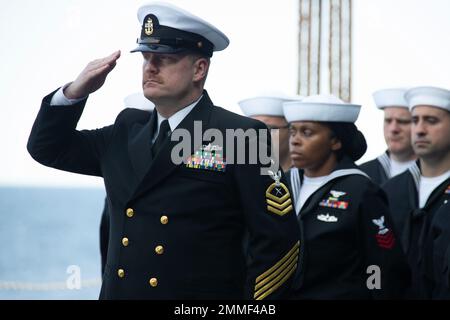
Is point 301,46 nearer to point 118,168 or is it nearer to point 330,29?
point 330,29

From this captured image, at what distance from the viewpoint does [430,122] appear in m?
6.66

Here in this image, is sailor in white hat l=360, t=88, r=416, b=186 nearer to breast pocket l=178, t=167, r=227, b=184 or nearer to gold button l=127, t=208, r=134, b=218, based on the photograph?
breast pocket l=178, t=167, r=227, b=184

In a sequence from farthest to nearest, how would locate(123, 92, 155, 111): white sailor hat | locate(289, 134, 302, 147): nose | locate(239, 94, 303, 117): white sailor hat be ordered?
1. locate(239, 94, 303, 117): white sailor hat
2. locate(123, 92, 155, 111): white sailor hat
3. locate(289, 134, 302, 147): nose

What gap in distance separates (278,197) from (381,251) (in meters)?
1.50

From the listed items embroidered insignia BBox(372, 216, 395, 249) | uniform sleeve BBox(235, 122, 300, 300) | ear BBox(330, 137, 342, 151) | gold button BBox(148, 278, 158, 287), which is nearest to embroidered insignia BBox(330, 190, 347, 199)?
embroidered insignia BBox(372, 216, 395, 249)

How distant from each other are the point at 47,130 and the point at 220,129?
2.32ft

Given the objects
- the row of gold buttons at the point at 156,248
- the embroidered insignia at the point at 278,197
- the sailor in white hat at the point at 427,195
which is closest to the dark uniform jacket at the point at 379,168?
the sailor in white hat at the point at 427,195

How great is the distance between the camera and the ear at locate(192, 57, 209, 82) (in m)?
3.88

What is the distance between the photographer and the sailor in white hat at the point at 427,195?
5.86 m

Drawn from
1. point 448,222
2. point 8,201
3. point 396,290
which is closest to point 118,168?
point 396,290

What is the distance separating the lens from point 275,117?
6645 mm

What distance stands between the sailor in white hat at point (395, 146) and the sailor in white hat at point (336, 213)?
5.95 feet

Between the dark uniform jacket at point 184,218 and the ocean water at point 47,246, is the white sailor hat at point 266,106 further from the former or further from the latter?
the ocean water at point 47,246

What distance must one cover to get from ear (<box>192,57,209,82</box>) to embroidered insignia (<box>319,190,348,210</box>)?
1.69m
